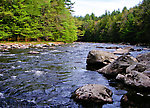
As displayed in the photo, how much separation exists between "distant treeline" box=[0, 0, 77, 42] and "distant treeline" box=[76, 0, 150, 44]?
18.2 metres

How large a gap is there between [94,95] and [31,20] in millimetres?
26683

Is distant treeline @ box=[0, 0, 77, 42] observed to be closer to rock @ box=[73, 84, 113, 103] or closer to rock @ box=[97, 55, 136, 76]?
rock @ box=[97, 55, 136, 76]

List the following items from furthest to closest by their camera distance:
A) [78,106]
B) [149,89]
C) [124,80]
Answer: [124,80] < [149,89] < [78,106]

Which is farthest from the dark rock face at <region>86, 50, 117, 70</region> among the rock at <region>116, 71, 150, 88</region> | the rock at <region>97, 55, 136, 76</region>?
the rock at <region>116, 71, 150, 88</region>

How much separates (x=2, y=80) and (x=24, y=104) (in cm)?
203

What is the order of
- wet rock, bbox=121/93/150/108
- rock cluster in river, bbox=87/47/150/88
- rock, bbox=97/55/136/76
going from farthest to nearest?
rock, bbox=97/55/136/76
rock cluster in river, bbox=87/47/150/88
wet rock, bbox=121/93/150/108

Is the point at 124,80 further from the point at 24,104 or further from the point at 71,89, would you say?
the point at 24,104

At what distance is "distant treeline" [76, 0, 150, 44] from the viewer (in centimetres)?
3036

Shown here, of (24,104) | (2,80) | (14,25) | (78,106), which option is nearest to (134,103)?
(78,106)

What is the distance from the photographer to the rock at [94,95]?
10.2 feet

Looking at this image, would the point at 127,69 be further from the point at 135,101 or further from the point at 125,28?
the point at 125,28

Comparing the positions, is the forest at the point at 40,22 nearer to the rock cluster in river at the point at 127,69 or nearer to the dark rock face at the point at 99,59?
the dark rock face at the point at 99,59

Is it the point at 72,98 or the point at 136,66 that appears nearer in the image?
the point at 72,98

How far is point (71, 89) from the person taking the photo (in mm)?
3910
